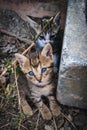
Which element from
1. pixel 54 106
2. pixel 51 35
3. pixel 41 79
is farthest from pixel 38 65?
pixel 51 35

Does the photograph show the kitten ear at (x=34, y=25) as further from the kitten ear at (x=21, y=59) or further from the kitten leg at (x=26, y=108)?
the kitten leg at (x=26, y=108)

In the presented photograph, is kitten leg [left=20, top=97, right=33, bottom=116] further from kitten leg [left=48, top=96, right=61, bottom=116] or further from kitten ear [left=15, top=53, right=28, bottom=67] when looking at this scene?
kitten ear [left=15, top=53, right=28, bottom=67]

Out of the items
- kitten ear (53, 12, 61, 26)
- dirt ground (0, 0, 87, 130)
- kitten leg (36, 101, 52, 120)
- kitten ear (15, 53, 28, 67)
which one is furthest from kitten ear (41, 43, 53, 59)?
kitten ear (53, 12, 61, 26)

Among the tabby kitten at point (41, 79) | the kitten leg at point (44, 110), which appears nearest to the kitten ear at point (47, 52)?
the tabby kitten at point (41, 79)

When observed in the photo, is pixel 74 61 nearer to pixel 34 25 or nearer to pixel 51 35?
pixel 51 35

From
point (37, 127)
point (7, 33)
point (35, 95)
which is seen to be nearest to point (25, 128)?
point (37, 127)
